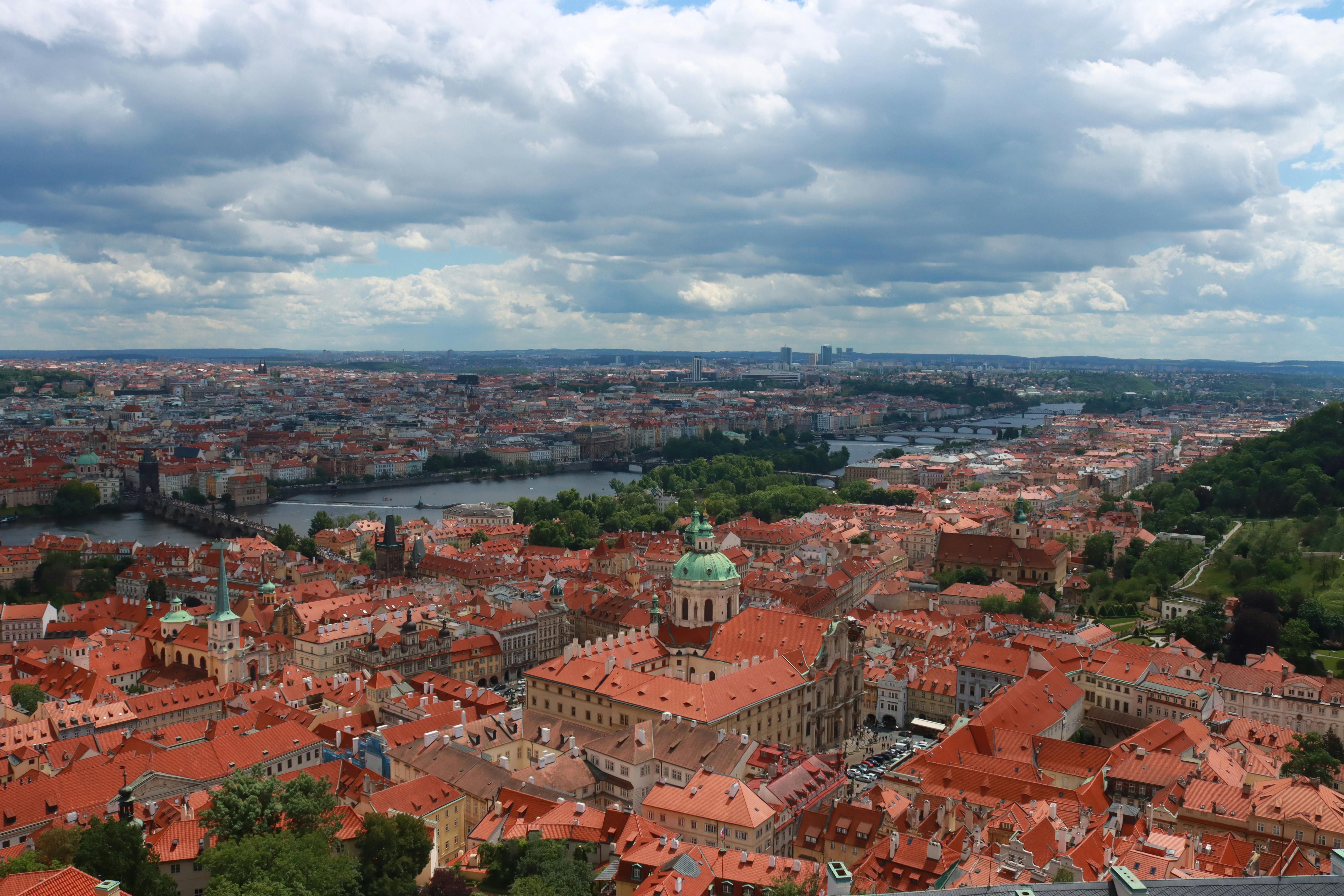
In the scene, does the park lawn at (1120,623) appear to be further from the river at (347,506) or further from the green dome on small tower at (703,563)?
the river at (347,506)

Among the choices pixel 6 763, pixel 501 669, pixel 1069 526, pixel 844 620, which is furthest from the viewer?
pixel 1069 526

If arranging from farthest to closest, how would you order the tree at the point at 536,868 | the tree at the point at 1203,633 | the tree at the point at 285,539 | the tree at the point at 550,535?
the tree at the point at 550,535, the tree at the point at 285,539, the tree at the point at 1203,633, the tree at the point at 536,868

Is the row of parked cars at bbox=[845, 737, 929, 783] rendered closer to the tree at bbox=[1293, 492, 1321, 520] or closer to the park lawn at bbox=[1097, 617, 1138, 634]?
the park lawn at bbox=[1097, 617, 1138, 634]

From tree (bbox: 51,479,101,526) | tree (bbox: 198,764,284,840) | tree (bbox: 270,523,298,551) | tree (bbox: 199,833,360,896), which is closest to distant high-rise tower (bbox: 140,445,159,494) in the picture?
tree (bbox: 51,479,101,526)

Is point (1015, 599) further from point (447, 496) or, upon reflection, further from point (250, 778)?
point (447, 496)

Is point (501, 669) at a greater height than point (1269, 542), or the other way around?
point (1269, 542)

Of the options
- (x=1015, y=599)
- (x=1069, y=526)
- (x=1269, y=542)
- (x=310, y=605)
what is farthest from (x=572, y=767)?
(x=1069, y=526)

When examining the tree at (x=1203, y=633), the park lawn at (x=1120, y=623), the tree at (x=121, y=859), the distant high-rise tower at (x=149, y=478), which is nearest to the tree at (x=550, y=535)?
the park lawn at (x=1120, y=623)

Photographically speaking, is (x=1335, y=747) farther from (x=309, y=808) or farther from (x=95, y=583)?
(x=95, y=583)

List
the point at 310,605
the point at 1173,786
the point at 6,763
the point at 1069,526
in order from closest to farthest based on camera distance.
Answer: the point at 1173,786 → the point at 6,763 → the point at 310,605 → the point at 1069,526
